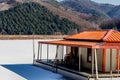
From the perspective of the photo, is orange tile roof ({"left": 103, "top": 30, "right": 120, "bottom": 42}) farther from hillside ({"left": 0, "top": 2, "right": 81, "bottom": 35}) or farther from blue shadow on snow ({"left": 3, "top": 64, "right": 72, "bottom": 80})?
hillside ({"left": 0, "top": 2, "right": 81, "bottom": 35})

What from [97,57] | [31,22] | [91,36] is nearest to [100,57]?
[97,57]

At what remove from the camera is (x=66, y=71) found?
54.2ft

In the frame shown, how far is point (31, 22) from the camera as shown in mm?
62219

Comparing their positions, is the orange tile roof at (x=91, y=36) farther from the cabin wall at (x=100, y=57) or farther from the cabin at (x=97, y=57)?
the cabin wall at (x=100, y=57)

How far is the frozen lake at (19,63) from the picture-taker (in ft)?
55.5

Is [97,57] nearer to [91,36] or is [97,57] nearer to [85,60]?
[85,60]

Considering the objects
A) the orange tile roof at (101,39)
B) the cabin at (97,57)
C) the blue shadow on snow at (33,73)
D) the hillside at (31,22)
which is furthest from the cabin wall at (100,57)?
the hillside at (31,22)

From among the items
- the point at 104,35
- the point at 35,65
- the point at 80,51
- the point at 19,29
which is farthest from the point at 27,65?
the point at 19,29

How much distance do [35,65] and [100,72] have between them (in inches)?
265

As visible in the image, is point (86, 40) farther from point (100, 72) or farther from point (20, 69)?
point (20, 69)

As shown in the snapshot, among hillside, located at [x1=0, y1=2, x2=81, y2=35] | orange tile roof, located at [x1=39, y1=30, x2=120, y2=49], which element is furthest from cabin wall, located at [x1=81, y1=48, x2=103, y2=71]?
hillside, located at [x1=0, y1=2, x2=81, y2=35]

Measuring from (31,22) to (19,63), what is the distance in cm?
3960

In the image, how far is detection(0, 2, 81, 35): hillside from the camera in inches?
2268

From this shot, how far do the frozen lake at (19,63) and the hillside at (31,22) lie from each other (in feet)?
90.9
